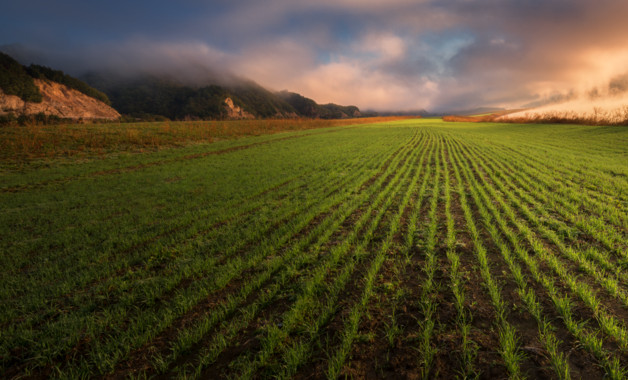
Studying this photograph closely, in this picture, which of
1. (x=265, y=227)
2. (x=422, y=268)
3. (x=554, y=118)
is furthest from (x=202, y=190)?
(x=554, y=118)

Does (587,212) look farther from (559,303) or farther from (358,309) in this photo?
(358,309)

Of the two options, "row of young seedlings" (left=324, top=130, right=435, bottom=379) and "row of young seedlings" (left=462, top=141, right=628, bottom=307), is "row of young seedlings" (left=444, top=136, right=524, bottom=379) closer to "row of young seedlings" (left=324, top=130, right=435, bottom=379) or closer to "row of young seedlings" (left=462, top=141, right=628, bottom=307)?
"row of young seedlings" (left=462, top=141, right=628, bottom=307)

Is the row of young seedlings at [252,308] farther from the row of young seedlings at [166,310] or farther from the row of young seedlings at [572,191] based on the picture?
the row of young seedlings at [572,191]

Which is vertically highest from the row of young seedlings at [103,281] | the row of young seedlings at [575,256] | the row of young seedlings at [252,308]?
the row of young seedlings at [575,256]

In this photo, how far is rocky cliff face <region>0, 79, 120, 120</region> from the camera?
83.4 metres

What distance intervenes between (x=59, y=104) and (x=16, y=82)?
41.4 ft

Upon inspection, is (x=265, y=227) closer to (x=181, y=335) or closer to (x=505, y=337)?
(x=181, y=335)

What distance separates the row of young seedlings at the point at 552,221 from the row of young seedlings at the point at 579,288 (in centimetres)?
34

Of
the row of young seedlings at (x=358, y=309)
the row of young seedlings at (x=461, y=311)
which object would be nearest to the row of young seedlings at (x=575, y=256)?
the row of young seedlings at (x=461, y=311)

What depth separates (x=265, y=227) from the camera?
7.44 m

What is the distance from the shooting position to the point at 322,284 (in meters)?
4.64

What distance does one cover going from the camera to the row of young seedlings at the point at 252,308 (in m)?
3.21

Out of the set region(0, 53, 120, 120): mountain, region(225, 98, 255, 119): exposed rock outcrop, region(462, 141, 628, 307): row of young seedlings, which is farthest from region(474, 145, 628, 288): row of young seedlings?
region(225, 98, 255, 119): exposed rock outcrop

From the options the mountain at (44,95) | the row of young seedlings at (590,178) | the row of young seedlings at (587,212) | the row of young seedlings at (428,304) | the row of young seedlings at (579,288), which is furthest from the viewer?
the mountain at (44,95)
